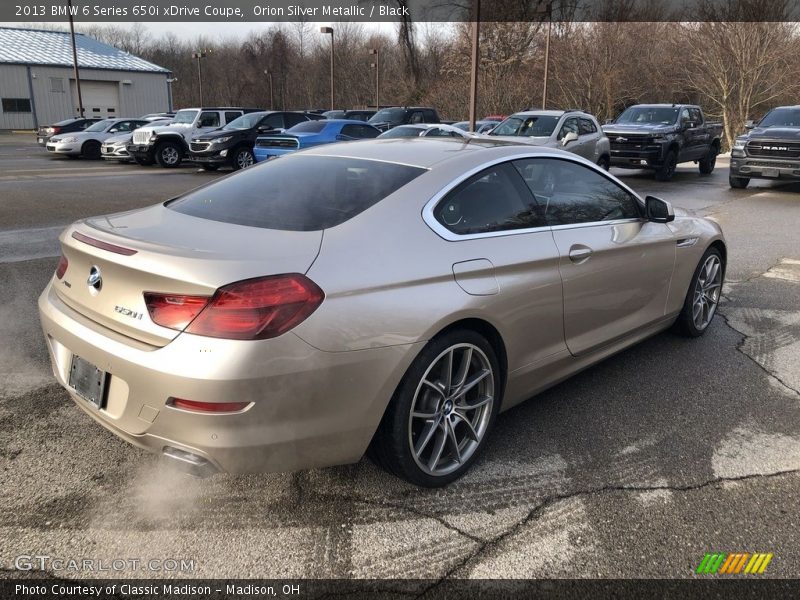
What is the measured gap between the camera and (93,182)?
15.5 m

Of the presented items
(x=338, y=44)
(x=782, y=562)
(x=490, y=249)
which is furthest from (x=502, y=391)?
(x=338, y=44)

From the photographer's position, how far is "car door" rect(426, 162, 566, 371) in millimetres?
2955

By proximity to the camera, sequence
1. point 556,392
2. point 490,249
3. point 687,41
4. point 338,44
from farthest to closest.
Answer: point 338,44, point 687,41, point 556,392, point 490,249

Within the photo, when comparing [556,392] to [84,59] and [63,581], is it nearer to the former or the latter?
[63,581]

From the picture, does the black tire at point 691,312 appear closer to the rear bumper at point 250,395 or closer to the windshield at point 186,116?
the rear bumper at point 250,395

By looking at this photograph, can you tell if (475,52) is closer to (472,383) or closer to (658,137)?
(658,137)

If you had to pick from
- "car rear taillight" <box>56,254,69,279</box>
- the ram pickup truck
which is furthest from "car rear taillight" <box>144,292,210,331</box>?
the ram pickup truck

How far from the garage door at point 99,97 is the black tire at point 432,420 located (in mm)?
55214

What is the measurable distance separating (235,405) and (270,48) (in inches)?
3117

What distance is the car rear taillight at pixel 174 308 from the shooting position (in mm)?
2344

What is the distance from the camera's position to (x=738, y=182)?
15.5 metres

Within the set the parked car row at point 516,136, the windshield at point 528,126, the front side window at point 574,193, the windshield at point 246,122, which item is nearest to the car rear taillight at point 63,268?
the front side window at point 574,193

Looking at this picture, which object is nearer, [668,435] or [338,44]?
[668,435]

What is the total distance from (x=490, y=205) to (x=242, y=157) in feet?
54.4
